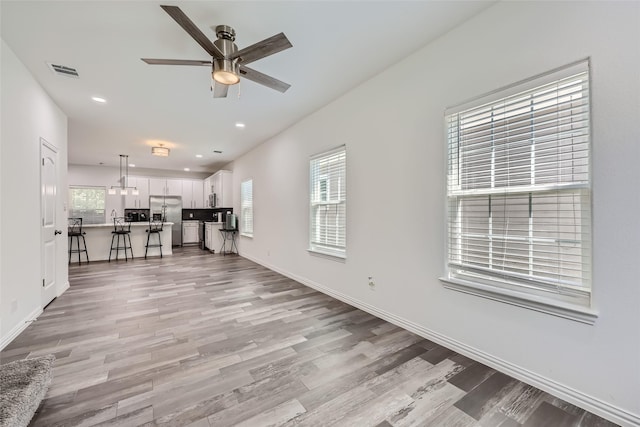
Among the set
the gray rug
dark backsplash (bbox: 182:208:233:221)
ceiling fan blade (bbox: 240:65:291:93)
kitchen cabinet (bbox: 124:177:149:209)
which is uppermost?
ceiling fan blade (bbox: 240:65:291:93)

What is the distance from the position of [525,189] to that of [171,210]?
10007 mm

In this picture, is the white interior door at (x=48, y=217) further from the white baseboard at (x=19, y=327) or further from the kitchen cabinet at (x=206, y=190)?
the kitchen cabinet at (x=206, y=190)

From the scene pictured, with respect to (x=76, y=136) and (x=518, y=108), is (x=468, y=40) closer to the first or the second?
(x=518, y=108)

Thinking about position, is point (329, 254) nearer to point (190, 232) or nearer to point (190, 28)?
point (190, 28)

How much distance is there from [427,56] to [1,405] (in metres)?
3.84

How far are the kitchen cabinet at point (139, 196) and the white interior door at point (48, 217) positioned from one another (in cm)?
572

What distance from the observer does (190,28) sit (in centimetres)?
183

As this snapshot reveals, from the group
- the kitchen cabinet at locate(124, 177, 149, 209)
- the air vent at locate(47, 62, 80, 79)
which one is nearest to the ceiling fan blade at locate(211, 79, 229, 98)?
the air vent at locate(47, 62, 80, 79)

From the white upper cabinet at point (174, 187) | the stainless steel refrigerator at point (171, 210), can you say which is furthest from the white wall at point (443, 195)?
the white upper cabinet at point (174, 187)

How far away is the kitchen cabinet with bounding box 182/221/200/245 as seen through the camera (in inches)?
380

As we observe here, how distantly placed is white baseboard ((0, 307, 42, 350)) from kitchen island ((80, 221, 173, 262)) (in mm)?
A: 4159

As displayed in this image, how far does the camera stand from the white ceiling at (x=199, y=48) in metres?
2.08

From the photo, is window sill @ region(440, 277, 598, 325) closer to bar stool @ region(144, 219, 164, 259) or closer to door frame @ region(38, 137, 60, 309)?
door frame @ region(38, 137, 60, 309)

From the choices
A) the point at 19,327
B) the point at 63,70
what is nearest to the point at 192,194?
the point at 63,70
